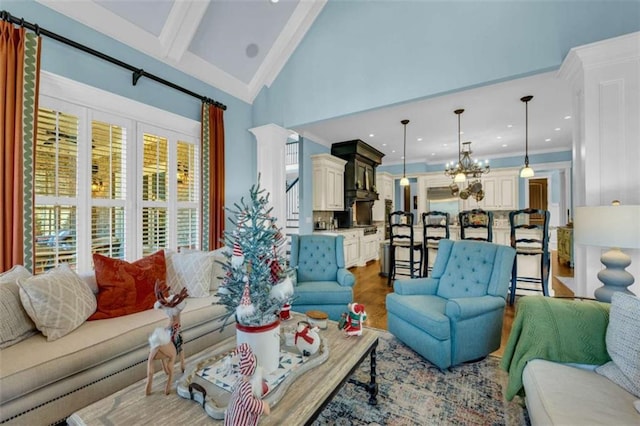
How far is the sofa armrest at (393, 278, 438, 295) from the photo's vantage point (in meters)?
2.76

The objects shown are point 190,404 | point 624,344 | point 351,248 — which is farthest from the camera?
point 351,248

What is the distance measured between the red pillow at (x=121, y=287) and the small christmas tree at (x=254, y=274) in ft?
4.25

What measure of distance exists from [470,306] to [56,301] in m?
2.91

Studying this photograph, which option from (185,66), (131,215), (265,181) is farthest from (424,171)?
(131,215)

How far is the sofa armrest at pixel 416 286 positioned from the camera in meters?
2.76

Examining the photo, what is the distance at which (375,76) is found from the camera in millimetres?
3557

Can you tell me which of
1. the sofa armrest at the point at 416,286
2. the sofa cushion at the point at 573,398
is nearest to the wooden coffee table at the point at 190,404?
the sofa cushion at the point at 573,398

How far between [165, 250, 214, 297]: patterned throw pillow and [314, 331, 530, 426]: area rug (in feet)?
5.12

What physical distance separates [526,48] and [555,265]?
596 cm

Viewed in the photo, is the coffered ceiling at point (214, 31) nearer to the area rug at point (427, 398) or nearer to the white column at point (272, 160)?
the white column at point (272, 160)

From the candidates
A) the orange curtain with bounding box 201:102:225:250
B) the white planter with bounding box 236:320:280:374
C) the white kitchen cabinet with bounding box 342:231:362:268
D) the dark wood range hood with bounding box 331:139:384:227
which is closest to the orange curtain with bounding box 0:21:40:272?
the orange curtain with bounding box 201:102:225:250

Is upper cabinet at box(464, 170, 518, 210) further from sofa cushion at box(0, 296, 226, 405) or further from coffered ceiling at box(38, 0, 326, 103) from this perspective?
sofa cushion at box(0, 296, 226, 405)

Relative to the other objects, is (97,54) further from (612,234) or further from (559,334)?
(612,234)

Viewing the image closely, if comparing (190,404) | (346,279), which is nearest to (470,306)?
(346,279)
